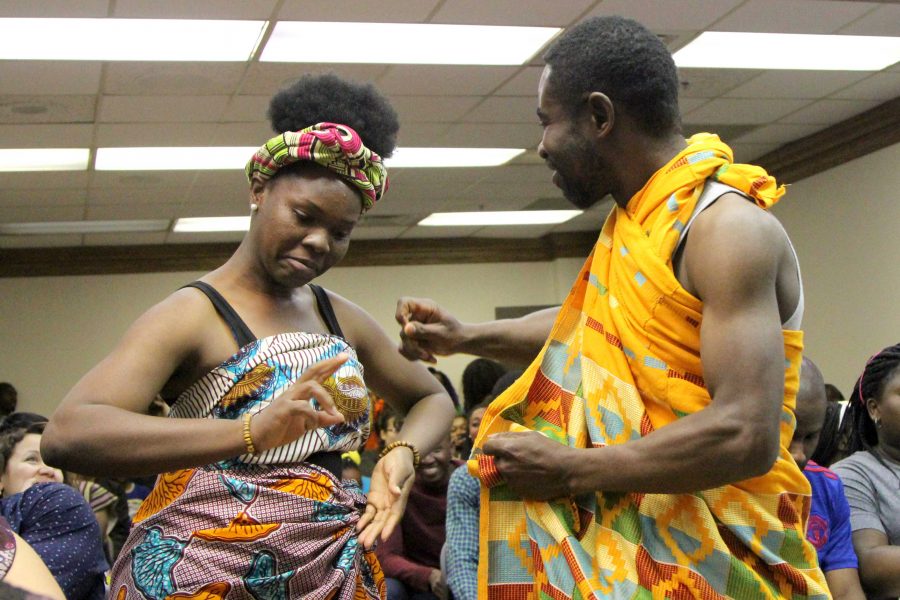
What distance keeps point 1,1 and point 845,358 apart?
6959 mm

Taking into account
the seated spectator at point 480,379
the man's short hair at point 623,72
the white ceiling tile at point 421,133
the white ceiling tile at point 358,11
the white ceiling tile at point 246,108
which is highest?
the white ceiling tile at point 421,133

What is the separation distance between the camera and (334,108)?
6.54 feet

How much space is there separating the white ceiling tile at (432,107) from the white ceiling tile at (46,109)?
2.00 metres

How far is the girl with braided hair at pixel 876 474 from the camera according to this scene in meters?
2.79

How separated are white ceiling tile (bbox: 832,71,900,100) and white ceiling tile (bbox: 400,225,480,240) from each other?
5.53m

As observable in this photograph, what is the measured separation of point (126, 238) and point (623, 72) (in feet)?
35.7

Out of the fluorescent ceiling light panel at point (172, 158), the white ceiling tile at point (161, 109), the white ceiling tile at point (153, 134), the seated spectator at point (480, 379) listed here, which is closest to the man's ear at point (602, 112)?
the seated spectator at point (480, 379)

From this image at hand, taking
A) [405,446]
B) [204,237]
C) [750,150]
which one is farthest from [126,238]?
[405,446]

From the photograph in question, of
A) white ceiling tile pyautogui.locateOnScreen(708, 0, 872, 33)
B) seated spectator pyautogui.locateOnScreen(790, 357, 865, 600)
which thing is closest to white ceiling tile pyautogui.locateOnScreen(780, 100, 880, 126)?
white ceiling tile pyautogui.locateOnScreen(708, 0, 872, 33)

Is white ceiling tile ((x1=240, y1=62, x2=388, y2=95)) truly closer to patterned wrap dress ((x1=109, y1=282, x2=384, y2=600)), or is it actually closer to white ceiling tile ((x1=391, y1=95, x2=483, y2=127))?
white ceiling tile ((x1=391, y1=95, x2=483, y2=127))

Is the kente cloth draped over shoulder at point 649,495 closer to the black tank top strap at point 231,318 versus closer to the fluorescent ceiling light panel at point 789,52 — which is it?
the black tank top strap at point 231,318

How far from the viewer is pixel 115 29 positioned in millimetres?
5586

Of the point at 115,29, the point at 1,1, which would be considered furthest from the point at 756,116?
the point at 1,1

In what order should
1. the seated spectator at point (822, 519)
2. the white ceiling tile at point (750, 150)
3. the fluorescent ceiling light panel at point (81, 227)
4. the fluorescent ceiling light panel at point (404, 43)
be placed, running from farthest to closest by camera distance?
the fluorescent ceiling light panel at point (81, 227) → the white ceiling tile at point (750, 150) → the fluorescent ceiling light panel at point (404, 43) → the seated spectator at point (822, 519)
